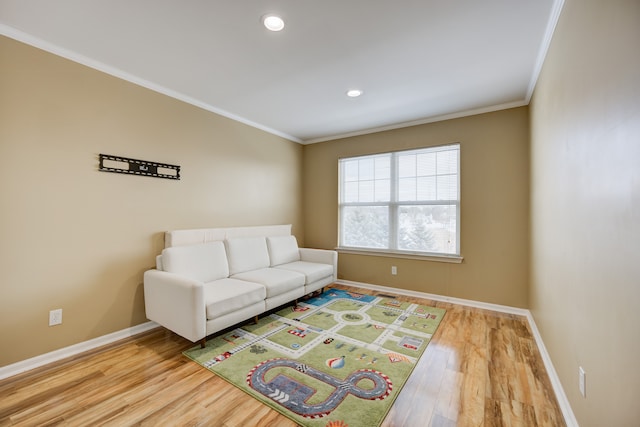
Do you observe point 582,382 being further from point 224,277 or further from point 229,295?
point 224,277

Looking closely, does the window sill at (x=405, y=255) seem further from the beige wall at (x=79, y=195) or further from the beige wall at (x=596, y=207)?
the beige wall at (x=79, y=195)

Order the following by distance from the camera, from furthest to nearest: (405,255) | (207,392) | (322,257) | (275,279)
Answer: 1. (322,257)
2. (405,255)
3. (275,279)
4. (207,392)

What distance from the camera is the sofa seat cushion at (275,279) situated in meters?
3.07

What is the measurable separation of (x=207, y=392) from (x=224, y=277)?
147cm

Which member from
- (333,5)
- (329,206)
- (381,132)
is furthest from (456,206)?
(333,5)

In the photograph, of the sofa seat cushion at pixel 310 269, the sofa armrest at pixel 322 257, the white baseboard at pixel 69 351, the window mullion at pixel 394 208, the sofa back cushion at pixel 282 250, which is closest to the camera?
the white baseboard at pixel 69 351

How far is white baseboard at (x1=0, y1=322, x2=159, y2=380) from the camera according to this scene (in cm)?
208

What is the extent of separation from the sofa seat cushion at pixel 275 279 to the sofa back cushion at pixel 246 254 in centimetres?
10

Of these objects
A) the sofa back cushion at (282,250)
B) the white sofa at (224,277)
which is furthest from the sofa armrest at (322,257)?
the sofa back cushion at (282,250)

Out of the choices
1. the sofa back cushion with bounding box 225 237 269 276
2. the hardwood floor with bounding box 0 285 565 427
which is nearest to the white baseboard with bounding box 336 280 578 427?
the hardwood floor with bounding box 0 285 565 427

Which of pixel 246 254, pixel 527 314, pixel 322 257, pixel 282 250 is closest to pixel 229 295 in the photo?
pixel 246 254

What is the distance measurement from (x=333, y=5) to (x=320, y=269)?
9.84 ft

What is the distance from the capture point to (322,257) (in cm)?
421

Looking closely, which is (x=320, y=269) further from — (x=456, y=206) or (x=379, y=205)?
(x=456, y=206)
